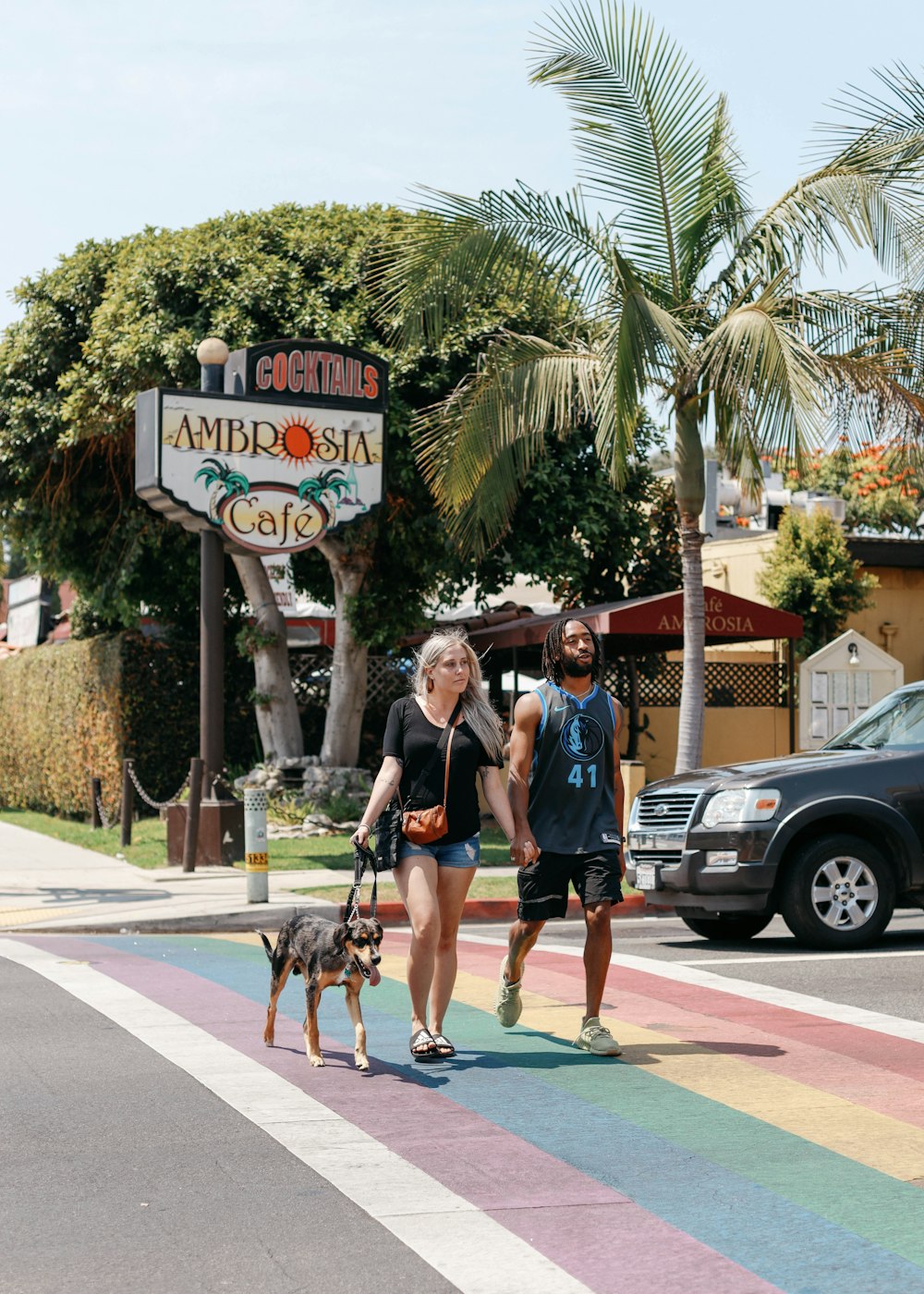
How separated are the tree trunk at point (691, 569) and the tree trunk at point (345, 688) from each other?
6477 millimetres

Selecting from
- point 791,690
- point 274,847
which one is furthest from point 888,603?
point 274,847

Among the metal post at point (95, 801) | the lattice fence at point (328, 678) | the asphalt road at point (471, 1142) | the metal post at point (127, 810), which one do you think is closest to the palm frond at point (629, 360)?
the asphalt road at point (471, 1142)

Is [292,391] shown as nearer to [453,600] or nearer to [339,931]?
[453,600]

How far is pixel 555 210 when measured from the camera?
16172 millimetres

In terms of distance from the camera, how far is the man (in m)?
7.57

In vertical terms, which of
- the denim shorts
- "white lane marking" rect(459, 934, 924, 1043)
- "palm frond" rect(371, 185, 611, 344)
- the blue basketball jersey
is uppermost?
"palm frond" rect(371, 185, 611, 344)

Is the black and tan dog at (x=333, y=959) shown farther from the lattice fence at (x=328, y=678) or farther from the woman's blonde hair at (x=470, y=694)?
the lattice fence at (x=328, y=678)

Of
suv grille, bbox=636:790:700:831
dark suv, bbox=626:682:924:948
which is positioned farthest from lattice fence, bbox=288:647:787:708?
dark suv, bbox=626:682:924:948

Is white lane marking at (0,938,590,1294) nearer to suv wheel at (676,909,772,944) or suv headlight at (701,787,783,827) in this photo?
suv headlight at (701,787,783,827)

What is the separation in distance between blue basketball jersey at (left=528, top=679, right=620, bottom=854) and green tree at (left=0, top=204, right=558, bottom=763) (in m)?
11.5

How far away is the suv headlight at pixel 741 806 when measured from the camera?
36.5 ft

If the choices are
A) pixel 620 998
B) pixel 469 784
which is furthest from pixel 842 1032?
pixel 469 784

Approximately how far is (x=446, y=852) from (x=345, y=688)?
14746 mm

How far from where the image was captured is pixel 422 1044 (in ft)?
24.0
